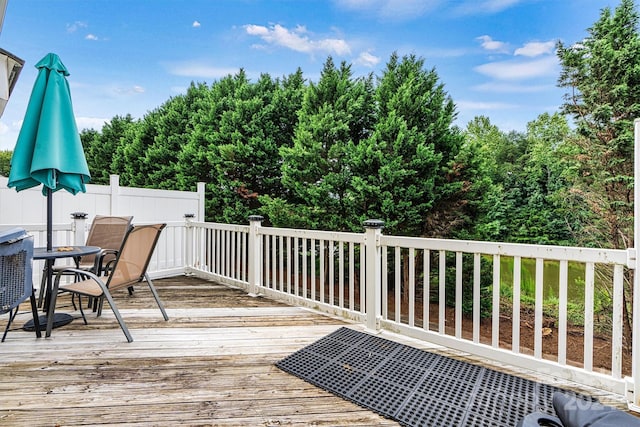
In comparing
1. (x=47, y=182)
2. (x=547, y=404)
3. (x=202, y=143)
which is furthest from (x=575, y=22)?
(x=47, y=182)

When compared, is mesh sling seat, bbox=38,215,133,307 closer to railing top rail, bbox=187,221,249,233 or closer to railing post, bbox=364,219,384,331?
railing top rail, bbox=187,221,249,233

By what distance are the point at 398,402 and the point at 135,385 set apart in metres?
1.59

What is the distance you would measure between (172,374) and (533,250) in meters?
2.52

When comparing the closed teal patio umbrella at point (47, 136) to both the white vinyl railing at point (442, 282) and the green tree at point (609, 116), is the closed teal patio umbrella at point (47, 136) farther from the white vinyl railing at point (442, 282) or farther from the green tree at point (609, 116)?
the green tree at point (609, 116)

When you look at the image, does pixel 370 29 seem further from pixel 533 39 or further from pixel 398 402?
pixel 398 402

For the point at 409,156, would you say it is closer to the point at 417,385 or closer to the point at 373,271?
the point at 373,271

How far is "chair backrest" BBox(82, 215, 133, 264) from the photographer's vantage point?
4.27 meters

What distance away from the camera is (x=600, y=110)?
788cm

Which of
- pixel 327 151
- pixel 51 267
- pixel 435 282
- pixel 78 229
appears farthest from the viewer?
pixel 435 282

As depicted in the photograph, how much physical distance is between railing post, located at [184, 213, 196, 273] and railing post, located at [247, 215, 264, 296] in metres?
1.65

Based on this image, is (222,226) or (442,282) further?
(222,226)

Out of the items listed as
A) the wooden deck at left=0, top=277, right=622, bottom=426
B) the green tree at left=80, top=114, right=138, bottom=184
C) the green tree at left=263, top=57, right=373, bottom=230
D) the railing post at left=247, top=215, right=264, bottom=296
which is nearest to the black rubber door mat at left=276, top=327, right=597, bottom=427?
the wooden deck at left=0, top=277, right=622, bottom=426

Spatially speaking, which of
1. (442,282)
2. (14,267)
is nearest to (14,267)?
(14,267)

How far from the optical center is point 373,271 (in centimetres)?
316
